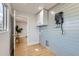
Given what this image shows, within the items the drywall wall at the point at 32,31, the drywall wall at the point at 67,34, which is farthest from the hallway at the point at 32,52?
the drywall wall at the point at 32,31

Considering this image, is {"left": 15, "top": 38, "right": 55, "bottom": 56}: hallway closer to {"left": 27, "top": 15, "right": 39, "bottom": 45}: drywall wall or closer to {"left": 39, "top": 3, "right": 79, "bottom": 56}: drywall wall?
{"left": 39, "top": 3, "right": 79, "bottom": 56}: drywall wall

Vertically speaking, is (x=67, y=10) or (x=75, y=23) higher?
(x=67, y=10)

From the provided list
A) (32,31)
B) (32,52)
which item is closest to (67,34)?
Result: (32,52)

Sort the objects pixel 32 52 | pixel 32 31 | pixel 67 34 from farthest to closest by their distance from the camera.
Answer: pixel 32 31
pixel 32 52
pixel 67 34

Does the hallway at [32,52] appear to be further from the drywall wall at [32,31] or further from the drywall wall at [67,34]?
the drywall wall at [32,31]

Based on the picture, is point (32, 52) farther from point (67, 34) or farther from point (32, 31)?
point (32, 31)

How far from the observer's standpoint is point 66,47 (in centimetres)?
284

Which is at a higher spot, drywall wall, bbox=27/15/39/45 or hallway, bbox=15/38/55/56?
drywall wall, bbox=27/15/39/45

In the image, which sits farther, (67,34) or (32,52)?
(32,52)

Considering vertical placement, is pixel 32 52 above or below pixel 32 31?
below

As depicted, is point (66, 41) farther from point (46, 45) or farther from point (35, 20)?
point (35, 20)

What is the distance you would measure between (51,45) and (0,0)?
3.18 metres

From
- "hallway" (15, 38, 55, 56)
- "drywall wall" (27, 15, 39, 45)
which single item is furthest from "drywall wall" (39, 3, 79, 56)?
"drywall wall" (27, 15, 39, 45)

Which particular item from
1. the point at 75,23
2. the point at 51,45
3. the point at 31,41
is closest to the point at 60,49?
the point at 51,45
